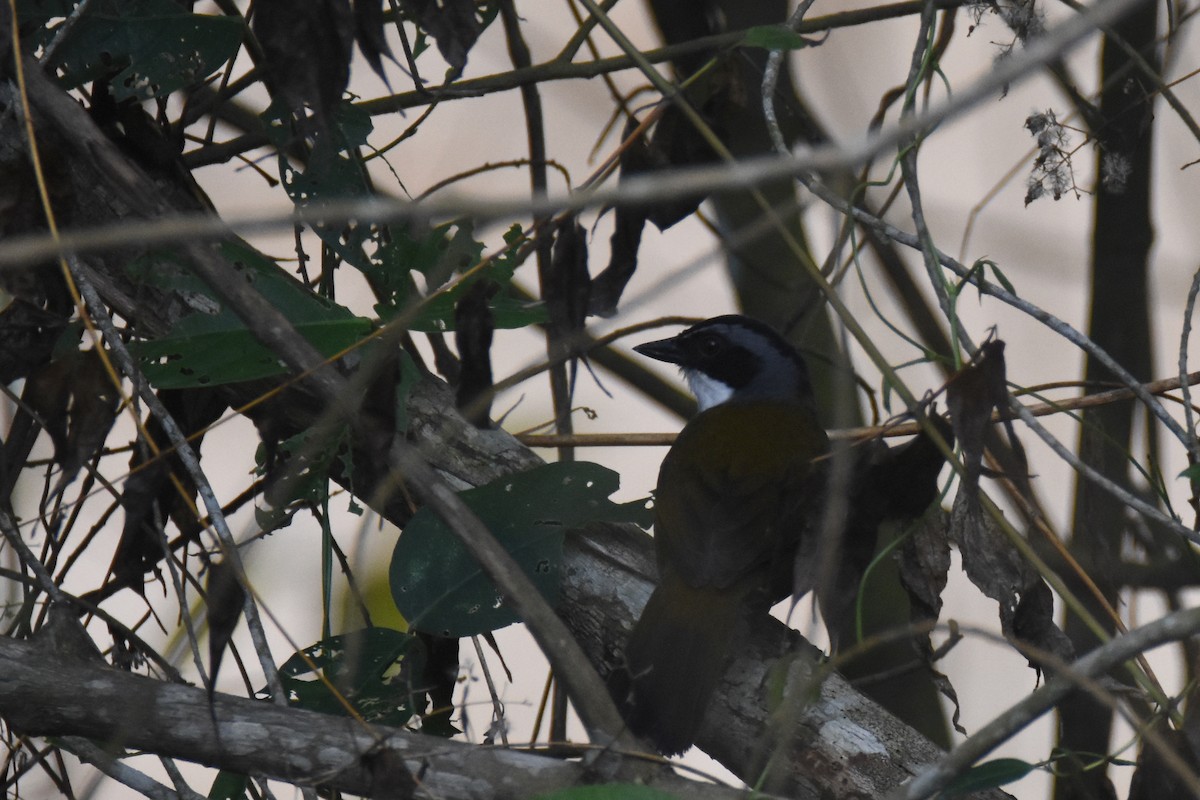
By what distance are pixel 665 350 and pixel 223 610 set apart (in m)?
2.55

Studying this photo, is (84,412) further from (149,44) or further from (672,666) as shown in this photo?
(672,666)

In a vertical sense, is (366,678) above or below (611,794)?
above

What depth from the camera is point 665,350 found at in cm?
434

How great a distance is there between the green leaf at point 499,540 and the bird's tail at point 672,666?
24cm

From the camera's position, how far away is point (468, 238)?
8.61 ft

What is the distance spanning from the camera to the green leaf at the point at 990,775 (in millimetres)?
1854

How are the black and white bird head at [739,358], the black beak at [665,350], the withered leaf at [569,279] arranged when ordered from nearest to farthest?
the withered leaf at [569,279] → the black and white bird head at [739,358] → the black beak at [665,350]

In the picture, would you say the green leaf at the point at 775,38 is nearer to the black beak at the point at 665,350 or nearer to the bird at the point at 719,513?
the bird at the point at 719,513

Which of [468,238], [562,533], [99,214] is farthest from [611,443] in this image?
[99,214]

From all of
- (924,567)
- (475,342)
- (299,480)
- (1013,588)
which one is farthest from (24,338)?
(1013,588)

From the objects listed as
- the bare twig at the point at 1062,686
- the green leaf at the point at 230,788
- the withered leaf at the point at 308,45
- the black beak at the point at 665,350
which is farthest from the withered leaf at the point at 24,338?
the black beak at the point at 665,350

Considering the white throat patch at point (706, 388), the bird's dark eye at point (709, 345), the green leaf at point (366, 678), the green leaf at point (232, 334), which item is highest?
the bird's dark eye at point (709, 345)

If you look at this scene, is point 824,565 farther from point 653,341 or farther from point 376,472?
point 653,341

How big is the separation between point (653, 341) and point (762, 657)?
1.66 meters
